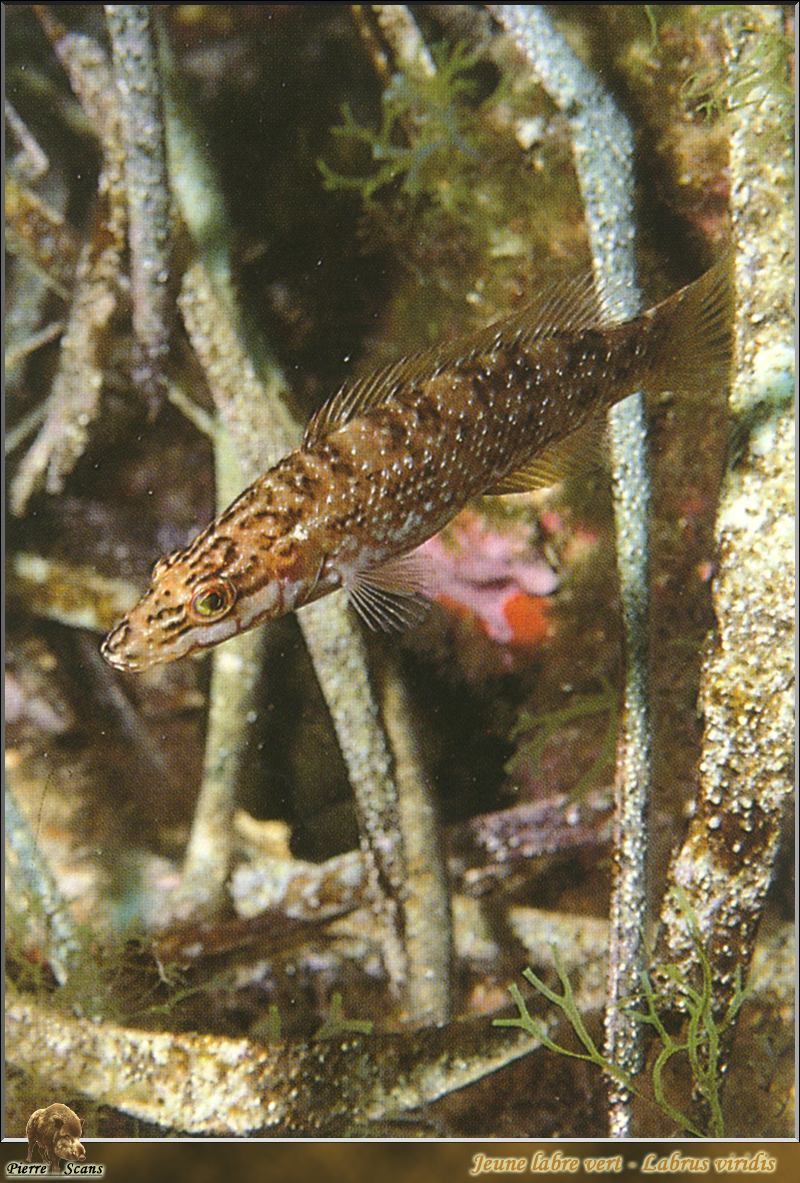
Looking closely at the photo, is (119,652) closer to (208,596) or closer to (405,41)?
(208,596)

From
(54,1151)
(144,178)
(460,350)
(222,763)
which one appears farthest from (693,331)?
(54,1151)

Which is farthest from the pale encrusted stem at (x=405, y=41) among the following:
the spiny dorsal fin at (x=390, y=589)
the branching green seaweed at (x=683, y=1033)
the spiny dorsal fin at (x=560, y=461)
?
the branching green seaweed at (x=683, y=1033)

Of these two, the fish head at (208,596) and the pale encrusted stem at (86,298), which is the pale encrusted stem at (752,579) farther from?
the pale encrusted stem at (86,298)

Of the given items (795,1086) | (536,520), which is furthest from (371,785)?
(795,1086)

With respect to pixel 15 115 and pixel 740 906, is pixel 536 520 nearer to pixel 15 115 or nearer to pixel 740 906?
pixel 740 906

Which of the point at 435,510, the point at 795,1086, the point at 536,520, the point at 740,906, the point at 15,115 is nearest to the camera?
the point at 435,510

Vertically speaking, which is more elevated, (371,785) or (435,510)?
(435,510)

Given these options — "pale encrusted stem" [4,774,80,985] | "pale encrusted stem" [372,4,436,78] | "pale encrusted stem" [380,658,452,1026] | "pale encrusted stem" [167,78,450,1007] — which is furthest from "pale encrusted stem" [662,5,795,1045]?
"pale encrusted stem" [4,774,80,985]
